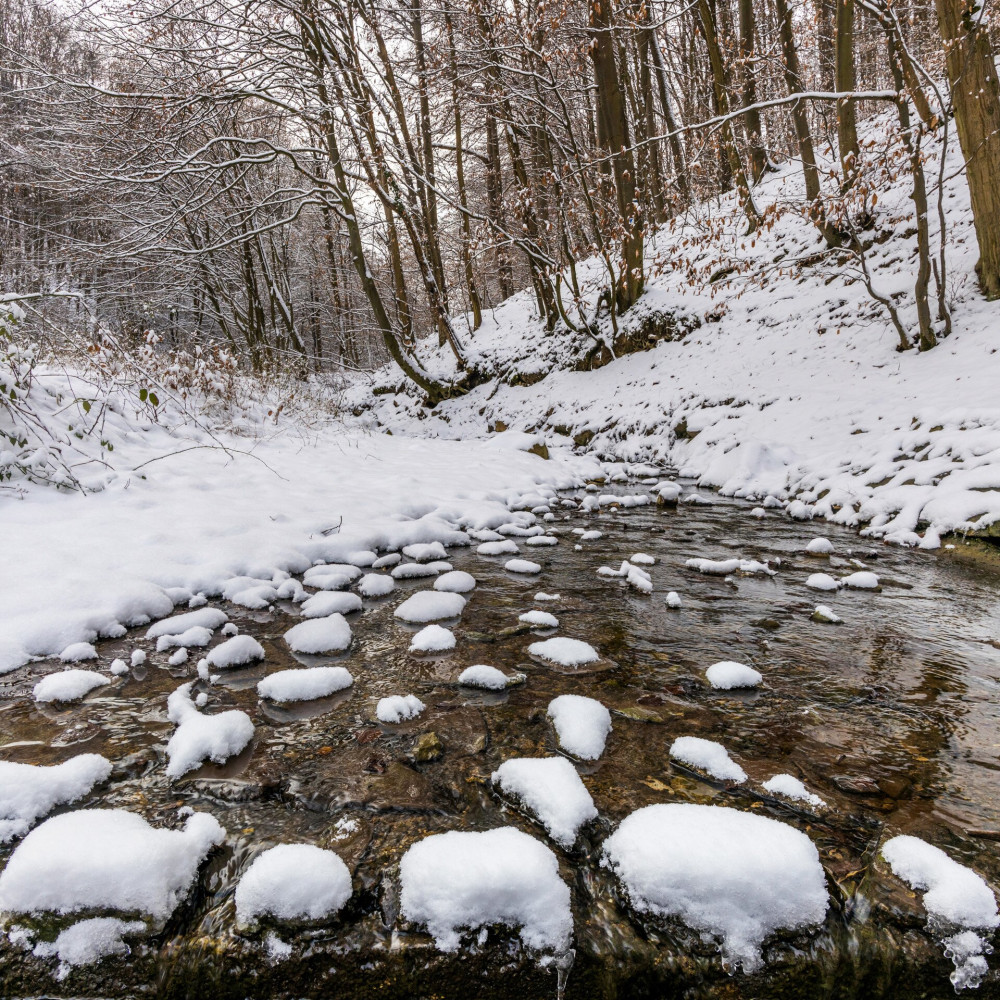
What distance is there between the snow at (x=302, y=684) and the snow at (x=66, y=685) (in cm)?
62

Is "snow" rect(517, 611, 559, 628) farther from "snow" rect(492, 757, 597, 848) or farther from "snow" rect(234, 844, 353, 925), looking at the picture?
"snow" rect(234, 844, 353, 925)

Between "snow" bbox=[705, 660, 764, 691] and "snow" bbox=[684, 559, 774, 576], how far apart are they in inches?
52.2

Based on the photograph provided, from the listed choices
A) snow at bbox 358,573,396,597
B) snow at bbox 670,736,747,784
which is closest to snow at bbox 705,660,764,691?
snow at bbox 670,736,747,784

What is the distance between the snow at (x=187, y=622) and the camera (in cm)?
247

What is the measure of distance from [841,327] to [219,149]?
12184mm

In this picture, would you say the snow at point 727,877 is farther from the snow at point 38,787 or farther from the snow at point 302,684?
the snow at point 38,787

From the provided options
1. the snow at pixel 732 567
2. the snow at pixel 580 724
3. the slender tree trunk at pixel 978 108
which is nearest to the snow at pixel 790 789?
the snow at pixel 580 724

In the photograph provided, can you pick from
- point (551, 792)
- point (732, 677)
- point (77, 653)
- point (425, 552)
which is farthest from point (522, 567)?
point (77, 653)

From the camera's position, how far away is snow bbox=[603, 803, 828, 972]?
1145mm

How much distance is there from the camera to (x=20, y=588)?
2.45 metres

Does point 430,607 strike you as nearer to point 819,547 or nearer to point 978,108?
point 819,547

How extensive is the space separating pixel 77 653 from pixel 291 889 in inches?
68.7

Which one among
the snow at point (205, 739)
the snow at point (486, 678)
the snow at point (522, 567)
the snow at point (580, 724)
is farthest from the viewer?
the snow at point (522, 567)

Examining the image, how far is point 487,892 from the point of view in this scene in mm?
1148
